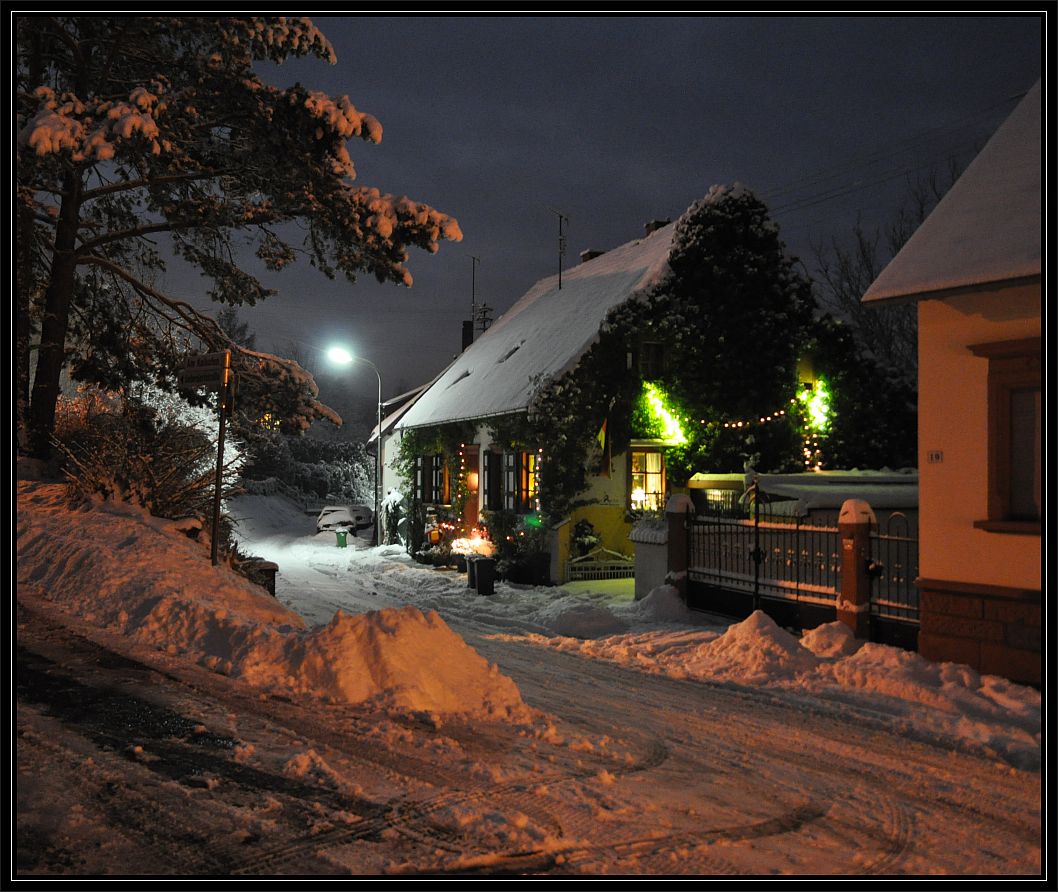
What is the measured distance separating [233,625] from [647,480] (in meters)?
12.5

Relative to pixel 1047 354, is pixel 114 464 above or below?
below

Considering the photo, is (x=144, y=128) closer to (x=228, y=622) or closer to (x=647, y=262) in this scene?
(x=228, y=622)

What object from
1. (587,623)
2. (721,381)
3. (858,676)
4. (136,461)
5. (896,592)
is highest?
(721,381)

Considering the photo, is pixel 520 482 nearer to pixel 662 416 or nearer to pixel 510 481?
pixel 510 481

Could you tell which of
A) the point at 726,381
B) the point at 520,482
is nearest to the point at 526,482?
the point at 520,482

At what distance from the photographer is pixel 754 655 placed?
9.60 meters

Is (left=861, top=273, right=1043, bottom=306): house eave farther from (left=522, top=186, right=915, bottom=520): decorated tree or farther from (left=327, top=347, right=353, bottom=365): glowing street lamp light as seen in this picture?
(left=327, top=347, right=353, bottom=365): glowing street lamp light

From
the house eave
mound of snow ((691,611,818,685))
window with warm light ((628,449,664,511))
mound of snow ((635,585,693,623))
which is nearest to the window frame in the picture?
window with warm light ((628,449,664,511))

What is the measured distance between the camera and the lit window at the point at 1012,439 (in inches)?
324

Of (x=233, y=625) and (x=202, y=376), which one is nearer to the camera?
(x=233, y=625)

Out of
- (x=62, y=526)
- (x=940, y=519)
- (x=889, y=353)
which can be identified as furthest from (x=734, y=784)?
(x=889, y=353)

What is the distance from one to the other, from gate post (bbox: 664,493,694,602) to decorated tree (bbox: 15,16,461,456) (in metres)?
5.89

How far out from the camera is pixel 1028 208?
338 inches

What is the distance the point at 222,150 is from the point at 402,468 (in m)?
16.0
